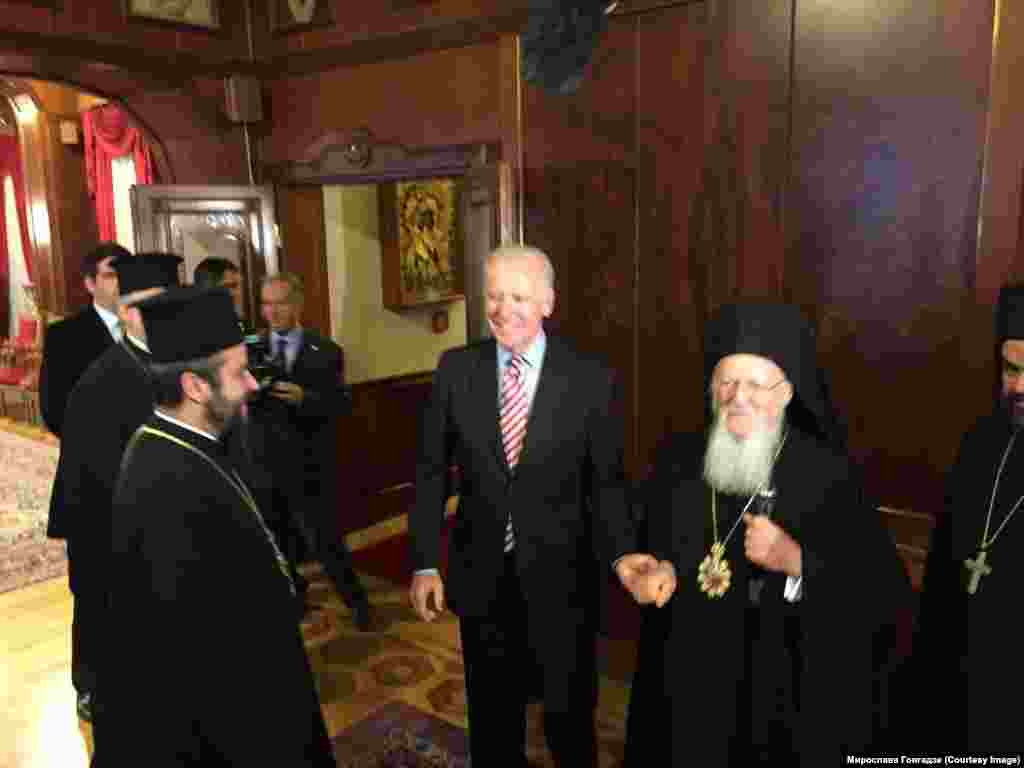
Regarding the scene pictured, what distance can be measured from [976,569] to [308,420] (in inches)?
123

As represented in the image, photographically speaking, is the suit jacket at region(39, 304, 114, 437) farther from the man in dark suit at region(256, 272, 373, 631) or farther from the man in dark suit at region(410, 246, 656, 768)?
the man in dark suit at region(410, 246, 656, 768)

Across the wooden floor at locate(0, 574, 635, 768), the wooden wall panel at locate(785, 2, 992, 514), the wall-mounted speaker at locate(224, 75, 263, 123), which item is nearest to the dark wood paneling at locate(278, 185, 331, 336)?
the wall-mounted speaker at locate(224, 75, 263, 123)

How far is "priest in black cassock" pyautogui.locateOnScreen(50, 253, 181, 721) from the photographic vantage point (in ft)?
9.13

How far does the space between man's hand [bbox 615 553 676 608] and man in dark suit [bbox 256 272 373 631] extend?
231 centimetres

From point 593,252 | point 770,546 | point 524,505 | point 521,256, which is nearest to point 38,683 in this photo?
point 524,505

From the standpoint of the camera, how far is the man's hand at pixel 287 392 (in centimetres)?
390

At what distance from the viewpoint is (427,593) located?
7.80 feet

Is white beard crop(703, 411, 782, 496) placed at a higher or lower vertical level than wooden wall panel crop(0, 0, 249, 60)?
lower

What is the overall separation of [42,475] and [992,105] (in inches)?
308

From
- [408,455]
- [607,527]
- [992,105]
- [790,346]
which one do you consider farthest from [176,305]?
[408,455]

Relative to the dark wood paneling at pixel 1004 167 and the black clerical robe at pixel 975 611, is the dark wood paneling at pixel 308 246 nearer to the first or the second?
the dark wood paneling at pixel 1004 167

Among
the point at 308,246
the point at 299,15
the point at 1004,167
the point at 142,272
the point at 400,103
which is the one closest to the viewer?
the point at 1004,167

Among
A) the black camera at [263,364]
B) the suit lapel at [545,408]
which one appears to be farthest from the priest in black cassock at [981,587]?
the black camera at [263,364]

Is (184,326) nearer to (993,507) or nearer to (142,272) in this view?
(142,272)
